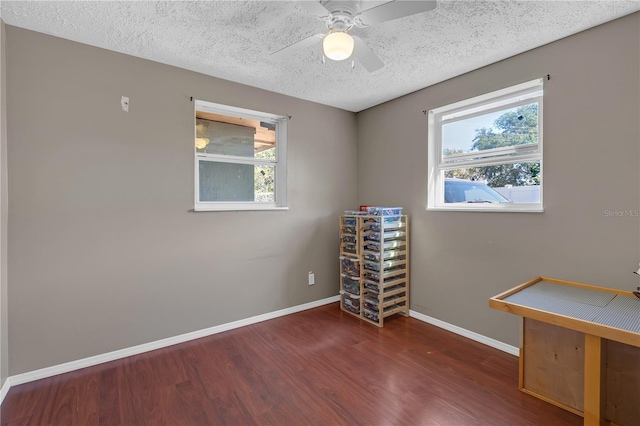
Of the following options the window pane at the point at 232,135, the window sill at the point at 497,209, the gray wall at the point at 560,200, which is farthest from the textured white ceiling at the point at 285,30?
the window sill at the point at 497,209

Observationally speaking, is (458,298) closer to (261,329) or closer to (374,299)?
(374,299)

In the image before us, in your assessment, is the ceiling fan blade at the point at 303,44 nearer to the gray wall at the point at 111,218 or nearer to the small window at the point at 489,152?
the gray wall at the point at 111,218

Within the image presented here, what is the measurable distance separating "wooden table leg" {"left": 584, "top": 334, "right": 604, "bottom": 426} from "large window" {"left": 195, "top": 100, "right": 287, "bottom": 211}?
265 cm

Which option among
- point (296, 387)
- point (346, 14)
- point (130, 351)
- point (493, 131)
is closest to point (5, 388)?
point (130, 351)

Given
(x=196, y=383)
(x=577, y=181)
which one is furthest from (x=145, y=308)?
(x=577, y=181)

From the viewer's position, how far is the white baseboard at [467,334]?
7.99ft

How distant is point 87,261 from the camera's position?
2273 millimetres

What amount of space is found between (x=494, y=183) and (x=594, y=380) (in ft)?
5.26

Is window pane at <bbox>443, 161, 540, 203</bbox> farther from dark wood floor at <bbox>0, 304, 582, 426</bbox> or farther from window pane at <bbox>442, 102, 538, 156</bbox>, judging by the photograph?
dark wood floor at <bbox>0, 304, 582, 426</bbox>

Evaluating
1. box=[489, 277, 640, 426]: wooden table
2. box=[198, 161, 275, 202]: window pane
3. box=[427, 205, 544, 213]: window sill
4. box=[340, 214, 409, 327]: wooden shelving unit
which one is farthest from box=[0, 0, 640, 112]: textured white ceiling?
box=[489, 277, 640, 426]: wooden table

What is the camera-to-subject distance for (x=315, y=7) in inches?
59.6

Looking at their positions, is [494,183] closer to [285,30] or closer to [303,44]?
[303,44]

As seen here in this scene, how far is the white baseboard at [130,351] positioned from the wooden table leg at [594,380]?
250 cm

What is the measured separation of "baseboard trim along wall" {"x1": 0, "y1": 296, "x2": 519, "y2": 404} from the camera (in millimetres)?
2082
